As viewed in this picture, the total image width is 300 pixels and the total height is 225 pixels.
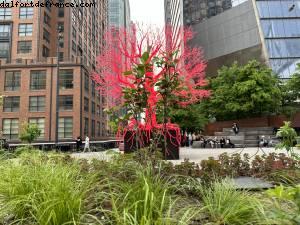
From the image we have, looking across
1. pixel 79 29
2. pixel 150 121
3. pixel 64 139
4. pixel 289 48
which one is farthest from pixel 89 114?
pixel 150 121

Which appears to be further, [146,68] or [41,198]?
→ [146,68]

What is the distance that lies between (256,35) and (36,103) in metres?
35.3

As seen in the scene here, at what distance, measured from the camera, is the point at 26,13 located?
183ft

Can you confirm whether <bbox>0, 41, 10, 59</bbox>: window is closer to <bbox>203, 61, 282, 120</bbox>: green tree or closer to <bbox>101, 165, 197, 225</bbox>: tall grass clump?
<bbox>203, 61, 282, 120</bbox>: green tree

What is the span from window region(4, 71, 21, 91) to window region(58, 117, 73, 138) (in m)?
8.64

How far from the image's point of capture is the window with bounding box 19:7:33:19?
5528 cm

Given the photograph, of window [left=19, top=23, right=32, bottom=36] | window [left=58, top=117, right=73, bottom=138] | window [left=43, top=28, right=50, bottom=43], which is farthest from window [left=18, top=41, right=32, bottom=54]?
window [left=58, top=117, right=73, bottom=138]

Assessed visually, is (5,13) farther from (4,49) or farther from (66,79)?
(66,79)

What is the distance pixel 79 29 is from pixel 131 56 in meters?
67.3

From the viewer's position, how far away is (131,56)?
5.67 meters

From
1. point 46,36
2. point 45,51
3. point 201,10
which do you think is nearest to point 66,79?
point 45,51

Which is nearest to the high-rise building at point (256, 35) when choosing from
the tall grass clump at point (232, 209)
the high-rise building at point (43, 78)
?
the high-rise building at point (43, 78)

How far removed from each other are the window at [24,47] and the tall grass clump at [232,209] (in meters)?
55.6

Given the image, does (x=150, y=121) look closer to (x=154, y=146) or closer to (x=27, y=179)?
(x=154, y=146)
